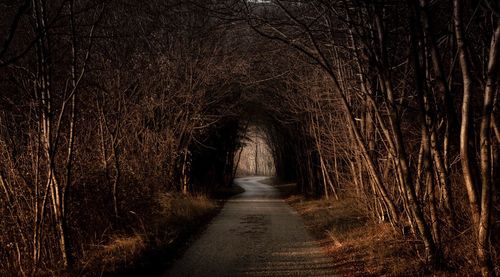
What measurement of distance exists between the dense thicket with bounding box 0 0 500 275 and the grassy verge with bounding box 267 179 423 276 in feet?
1.20

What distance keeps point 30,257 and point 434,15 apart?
23.5ft

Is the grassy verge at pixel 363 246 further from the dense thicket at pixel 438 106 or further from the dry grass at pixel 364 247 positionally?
the dense thicket at pixel 438 106

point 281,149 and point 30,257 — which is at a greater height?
point 281,149

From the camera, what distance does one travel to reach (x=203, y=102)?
57.2ft

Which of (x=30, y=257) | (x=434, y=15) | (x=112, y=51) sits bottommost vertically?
(x=30, y=257)

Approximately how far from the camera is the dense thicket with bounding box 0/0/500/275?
5180mm

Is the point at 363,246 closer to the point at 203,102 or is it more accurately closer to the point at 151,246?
the point at 151,246

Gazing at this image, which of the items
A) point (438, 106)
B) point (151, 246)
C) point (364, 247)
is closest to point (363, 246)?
point (364, 247)

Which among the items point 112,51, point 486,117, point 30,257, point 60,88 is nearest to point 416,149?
point 486,117

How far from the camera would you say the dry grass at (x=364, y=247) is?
6.28 meters

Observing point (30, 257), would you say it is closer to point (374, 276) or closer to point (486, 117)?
point (374, 276)

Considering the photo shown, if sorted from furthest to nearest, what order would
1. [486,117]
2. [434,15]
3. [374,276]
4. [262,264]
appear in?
[262,264] → [434,15] → [374,276] → [486,117]

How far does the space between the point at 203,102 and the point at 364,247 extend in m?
10.8

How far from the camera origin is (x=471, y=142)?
503cm
